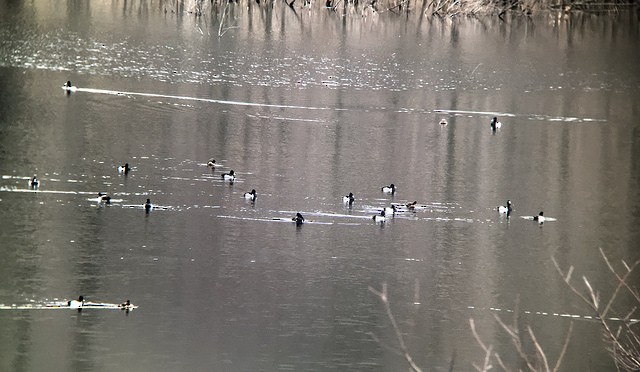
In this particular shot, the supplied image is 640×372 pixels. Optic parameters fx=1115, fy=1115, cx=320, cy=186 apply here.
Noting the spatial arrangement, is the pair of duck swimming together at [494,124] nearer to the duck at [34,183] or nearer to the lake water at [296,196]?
the lake water at [296,196]

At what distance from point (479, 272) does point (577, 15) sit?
115ft

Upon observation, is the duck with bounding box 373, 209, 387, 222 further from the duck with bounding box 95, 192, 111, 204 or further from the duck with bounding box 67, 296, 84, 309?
the duck with bounding box 67, 296, 84, 309

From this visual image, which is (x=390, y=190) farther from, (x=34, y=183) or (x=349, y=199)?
(x=34, y=183)

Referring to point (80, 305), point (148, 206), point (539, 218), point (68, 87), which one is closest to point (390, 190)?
point (539, 218)

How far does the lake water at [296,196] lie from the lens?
11.5m

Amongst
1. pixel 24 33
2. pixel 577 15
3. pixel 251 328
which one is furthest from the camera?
pixel 577 15

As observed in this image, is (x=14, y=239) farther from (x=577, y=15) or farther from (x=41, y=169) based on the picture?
(x=577, y=15)

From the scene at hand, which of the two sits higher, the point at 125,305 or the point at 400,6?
the point at 400,6

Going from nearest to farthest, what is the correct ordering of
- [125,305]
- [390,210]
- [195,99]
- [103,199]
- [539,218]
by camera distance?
[125,305]
[103,199]
[390,210]
[539,218]
[195,99]

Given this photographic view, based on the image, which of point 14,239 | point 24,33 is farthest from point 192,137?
point 24,33

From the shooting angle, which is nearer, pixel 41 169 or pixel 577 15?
pixel 41 169

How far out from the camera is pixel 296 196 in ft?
56.2

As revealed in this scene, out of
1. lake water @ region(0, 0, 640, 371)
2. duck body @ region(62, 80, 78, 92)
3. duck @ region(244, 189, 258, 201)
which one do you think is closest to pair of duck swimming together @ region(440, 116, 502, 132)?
lake water @ region(0, 0, 640, 371)

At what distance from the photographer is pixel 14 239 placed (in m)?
13.8
